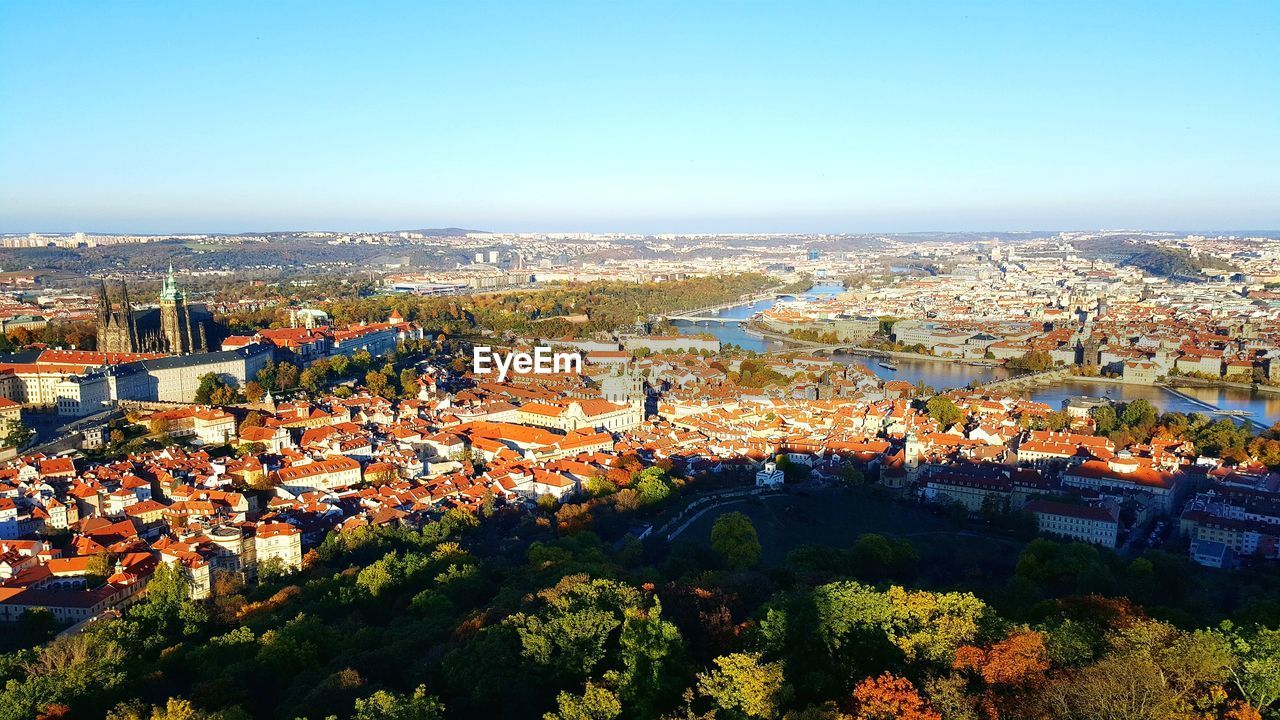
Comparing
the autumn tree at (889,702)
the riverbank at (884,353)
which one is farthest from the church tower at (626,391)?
the autumn tree at (889,702)

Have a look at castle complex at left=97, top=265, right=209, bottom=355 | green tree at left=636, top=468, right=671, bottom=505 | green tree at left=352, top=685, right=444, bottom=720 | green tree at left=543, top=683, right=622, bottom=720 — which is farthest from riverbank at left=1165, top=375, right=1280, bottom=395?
green tree at left=352, top=685, right=444, bottom=720

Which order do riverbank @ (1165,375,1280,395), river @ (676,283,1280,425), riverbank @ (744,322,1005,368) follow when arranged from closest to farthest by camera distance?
river @ (676,283,1280,425) → riverbank @ (1165,375,1280,395) → riverbank @ (744,322,1005,368)

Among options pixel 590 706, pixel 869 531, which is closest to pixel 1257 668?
pixel 590 706

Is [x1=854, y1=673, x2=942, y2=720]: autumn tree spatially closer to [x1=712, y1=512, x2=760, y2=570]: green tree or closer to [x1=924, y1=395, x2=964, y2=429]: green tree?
[x1=712, y1=512, x2=760, y2=570]: green tree

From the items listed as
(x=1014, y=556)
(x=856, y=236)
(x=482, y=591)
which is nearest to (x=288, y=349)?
(x=482, y=591)

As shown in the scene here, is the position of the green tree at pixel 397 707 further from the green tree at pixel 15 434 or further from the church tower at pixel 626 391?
the church tower at pixel 626 391

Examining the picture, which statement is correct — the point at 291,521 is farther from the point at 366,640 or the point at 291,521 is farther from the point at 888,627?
the point at 888,627

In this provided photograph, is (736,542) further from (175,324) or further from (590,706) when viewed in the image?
(175,324)
